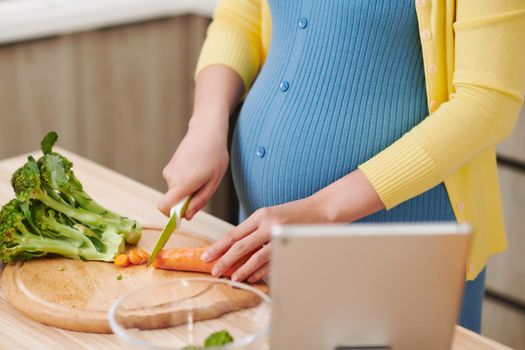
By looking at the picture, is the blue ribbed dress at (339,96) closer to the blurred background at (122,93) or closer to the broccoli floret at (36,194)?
the broccoli floret at (36,194)

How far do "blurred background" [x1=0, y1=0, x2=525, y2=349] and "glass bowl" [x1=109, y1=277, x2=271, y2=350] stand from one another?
60.4 inches

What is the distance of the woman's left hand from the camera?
1328 mm

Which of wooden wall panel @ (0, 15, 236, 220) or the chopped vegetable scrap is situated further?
wooden wall panel @ (0, 15, 236, 220)

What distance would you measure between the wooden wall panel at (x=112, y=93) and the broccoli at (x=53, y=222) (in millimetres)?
1468

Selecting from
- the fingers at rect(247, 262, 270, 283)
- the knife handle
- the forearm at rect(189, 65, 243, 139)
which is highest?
the forearm at rect(189, 65, 243, 139)

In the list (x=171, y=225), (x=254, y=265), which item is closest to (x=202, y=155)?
(x=171, y=225)

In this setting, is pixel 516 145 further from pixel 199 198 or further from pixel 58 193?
pixel 58 193

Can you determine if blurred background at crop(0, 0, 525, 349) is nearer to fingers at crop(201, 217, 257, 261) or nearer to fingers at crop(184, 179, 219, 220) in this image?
fingers at crop(184, 179, 219, 220)

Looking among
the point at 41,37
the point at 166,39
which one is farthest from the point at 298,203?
the point at 166,39

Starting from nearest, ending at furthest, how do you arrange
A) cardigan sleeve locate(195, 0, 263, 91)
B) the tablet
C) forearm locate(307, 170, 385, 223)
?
the tablet → forearm locate(307, 170, 385, 223) → cardigan sleeve locate(195, 0, 263, 91)

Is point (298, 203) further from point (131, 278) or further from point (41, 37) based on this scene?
point (41, 37)

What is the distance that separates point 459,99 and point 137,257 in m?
0.60

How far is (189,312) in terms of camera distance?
126cm

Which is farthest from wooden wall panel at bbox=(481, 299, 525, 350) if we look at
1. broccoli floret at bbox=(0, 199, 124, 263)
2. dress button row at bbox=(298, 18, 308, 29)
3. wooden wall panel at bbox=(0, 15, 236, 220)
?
broccoli floret at bbox=(0, 199, 124, 263)
